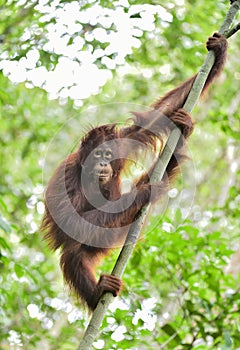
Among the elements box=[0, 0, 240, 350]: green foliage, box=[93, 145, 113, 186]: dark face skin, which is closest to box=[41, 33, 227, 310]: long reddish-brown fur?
box=[93, 145, 113, 186]: dark face skin

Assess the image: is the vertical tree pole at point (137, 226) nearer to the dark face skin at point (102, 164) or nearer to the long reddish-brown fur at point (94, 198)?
the long reddish-brown fur at point (94, 198)

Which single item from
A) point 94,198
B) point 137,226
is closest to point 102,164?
point 94,198

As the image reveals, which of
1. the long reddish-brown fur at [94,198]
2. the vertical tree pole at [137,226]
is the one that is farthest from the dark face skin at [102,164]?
the vertical tree pole at [137,226]

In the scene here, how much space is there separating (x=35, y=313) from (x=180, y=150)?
2722 mm

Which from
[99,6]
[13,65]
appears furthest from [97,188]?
[99,6]

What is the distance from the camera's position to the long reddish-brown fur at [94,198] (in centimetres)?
422

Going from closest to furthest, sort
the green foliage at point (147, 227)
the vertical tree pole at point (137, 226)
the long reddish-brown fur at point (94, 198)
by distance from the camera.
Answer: the vertical tree pole at point (137, 226) → the long reddish-brown fur at point (94, 198) → the green foliage at point (147, 227)

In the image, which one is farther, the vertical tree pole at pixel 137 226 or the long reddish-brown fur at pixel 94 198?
the long reddish-brown fur at pixel 94 198

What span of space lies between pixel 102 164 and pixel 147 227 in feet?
1.97

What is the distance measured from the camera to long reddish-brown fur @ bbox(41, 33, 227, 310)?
166 inches

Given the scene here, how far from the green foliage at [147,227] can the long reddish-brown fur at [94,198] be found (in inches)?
9.2

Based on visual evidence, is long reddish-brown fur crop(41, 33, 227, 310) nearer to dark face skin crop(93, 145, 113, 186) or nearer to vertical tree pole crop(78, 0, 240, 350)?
dark face skin crop(93, 145, 113, 186)

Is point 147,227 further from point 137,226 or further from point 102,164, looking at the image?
point 137,226

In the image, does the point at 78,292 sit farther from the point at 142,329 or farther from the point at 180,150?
the point at 180,150
